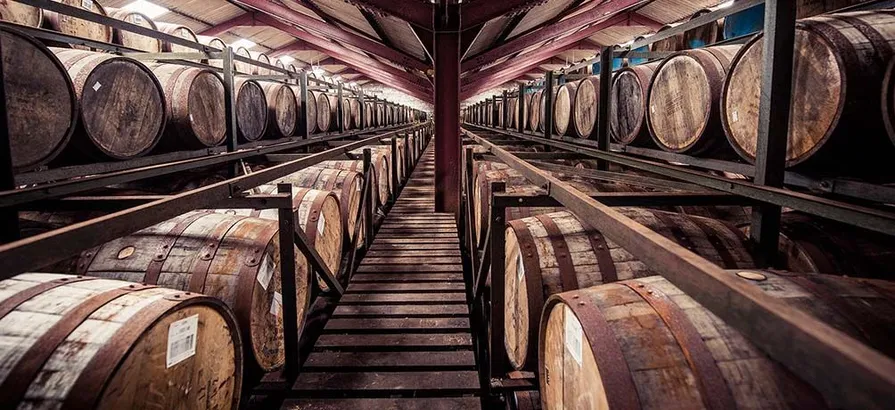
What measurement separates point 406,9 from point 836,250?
21.4ft

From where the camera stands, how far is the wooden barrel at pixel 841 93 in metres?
1.72

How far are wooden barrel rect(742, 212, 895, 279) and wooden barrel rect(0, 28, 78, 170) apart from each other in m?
3.94

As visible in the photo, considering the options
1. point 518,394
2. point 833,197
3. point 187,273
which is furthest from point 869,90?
point 187,273

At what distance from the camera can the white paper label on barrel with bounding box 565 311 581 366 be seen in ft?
5.29

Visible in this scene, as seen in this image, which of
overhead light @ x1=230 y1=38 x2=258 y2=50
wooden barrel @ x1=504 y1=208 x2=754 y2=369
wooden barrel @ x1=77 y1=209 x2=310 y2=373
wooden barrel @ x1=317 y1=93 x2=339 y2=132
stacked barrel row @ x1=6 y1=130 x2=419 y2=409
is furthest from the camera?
overhead light @ x1=230 y1=38 x2=258 y2=50

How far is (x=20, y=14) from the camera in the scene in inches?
156

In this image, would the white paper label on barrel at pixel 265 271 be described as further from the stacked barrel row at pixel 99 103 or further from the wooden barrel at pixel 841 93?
the wooden barrel at pixel 841 93

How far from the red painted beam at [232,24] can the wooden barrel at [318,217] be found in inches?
530

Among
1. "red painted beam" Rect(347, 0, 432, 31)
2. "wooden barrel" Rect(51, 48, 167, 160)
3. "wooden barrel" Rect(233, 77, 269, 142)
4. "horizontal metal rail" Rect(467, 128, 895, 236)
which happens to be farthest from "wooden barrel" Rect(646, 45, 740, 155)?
"red painted beam" Rect(347, 0, 432, 31)

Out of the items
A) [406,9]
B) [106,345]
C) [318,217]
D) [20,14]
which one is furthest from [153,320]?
[406,9]

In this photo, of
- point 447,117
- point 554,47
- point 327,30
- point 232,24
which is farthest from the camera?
point 554,47

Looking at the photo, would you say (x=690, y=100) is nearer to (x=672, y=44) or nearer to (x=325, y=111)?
(x=672, y=44)

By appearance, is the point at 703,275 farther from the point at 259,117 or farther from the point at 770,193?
the point at 259,117

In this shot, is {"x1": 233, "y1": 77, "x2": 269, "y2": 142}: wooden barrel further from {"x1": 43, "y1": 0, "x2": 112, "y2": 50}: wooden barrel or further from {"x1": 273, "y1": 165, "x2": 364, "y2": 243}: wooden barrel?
{"x1": 43, "y1": 0, "x2": 112, "y2": 50}: wooden barrel
